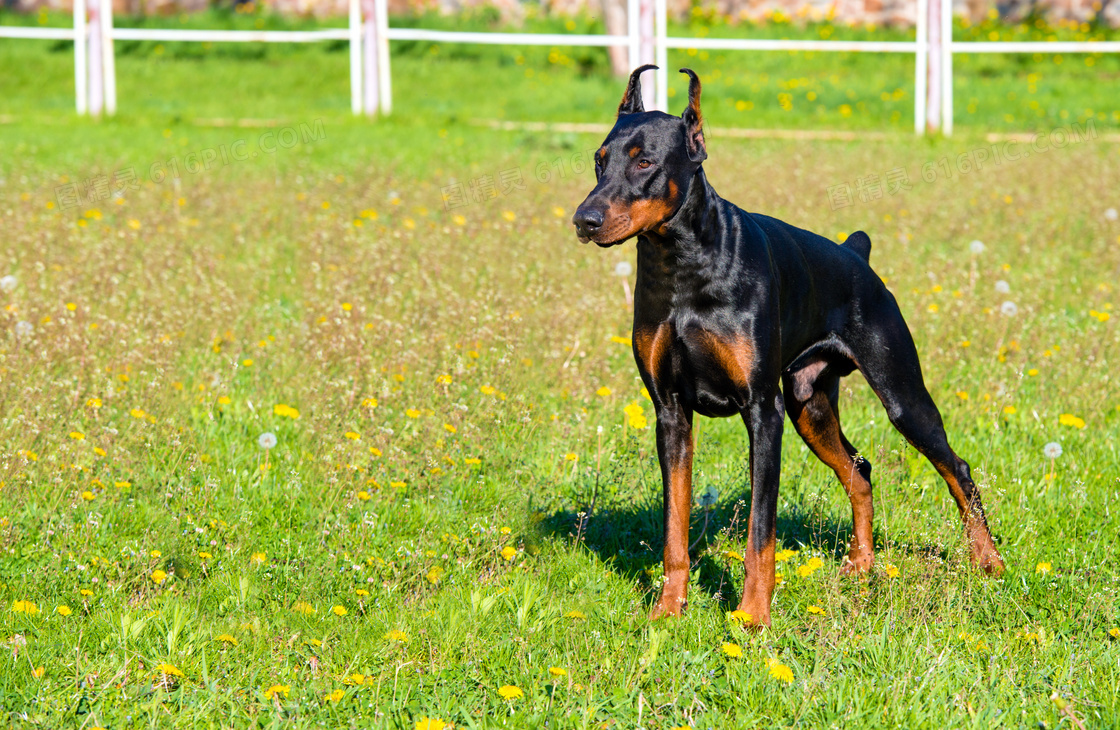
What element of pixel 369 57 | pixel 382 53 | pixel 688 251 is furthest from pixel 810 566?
pixel 382 53

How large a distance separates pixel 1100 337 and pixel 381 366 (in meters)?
3.63

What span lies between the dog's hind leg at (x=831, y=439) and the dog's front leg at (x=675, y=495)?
0.56m

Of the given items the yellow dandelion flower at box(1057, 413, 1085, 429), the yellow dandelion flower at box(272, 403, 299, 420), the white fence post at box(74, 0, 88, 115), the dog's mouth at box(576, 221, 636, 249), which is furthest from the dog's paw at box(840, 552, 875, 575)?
the white fence post at box(74, 0, 88, 115)

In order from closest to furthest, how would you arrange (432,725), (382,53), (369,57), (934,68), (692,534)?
(432,725) < (692,534) < (934,68) < (369,57) < (382,53)

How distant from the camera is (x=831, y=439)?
3701 mm

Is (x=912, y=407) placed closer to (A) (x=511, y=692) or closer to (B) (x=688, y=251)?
(B) (x=688, y=251)

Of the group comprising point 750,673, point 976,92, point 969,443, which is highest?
point 976,92

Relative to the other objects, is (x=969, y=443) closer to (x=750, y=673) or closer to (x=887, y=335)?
(x=887, y=335)

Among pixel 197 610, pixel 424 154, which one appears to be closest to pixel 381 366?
pixel 197 610

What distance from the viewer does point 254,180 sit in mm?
8938

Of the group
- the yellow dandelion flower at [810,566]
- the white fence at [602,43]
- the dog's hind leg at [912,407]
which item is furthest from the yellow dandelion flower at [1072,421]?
the white fence at [602,43]

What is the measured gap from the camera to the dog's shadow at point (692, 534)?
3557 millimetres

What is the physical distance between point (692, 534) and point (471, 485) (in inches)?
32.7

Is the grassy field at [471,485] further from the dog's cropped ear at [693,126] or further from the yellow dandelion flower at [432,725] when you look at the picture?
the dog's cropped ear at [693,126]
